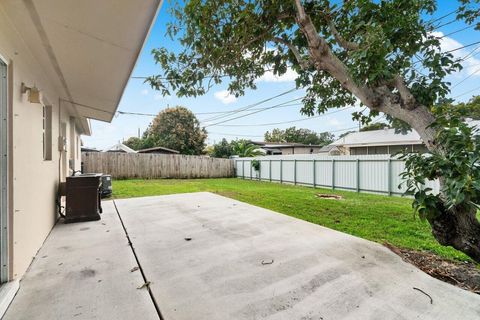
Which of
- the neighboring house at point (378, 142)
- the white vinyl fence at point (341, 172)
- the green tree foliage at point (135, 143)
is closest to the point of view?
the white vinyl fence at point (341, 172)

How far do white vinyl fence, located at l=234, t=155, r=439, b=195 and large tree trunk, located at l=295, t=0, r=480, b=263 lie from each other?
15.6 feet

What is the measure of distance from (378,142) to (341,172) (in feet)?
27.2

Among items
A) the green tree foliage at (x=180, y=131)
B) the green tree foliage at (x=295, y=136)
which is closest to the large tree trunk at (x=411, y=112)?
the green tree foliage at (x=180, y=131)

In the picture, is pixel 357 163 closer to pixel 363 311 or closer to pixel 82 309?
pixel 363 311

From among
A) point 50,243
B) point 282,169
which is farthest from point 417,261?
point 282,169

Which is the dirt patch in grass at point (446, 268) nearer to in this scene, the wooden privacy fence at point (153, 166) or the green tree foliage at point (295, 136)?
the wooden privacy fence at point (153, 166)

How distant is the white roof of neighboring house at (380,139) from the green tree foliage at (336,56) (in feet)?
42.5

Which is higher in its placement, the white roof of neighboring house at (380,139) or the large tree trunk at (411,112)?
the white roof of neighboring house at (380,139)

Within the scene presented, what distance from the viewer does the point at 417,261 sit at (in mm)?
3055

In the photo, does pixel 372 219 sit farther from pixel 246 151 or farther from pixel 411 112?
pixel 246 151

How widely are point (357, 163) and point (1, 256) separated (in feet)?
34.0

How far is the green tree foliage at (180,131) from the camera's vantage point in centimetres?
2584

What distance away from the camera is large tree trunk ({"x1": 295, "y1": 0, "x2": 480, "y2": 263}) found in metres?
2.45

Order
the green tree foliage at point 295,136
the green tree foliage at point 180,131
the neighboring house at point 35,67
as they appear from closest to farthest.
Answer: the neighboring house at point 35,67, the green tree foliage at point 180,131, the green tree foliage at point 295,136
